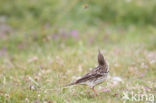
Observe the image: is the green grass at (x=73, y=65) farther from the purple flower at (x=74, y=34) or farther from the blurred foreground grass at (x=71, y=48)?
the purple flower at (x=74, y=34)

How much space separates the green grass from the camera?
6.11 m

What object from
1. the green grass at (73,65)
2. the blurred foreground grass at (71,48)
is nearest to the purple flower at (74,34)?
the blurred foreground grass at (71,48)

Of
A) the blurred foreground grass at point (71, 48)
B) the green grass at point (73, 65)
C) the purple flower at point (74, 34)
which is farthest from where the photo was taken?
the purple flower at point (74, 34)

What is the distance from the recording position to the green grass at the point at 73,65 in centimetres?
611

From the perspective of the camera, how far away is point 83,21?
1449 centimetres

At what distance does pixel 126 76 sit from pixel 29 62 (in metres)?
2.78

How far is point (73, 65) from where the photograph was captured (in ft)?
28.2

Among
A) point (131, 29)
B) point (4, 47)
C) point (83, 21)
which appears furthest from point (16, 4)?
point (131, 29)

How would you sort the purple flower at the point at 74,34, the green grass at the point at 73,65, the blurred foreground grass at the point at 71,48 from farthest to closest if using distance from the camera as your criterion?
the purple flower at the point at 74,34 < the blurred foreground grass at the point at 71,48 < the green grass at the point at 73,65

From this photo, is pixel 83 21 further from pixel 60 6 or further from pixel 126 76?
pixel 126 76

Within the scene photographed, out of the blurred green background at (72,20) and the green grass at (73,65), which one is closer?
the green grass at (73,65)

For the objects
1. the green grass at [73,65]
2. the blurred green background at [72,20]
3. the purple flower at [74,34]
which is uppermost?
the blurred green background at [72,20]

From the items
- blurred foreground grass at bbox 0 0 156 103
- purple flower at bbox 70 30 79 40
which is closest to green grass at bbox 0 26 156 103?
blurred foreground grass at bbox 0 0 156 103

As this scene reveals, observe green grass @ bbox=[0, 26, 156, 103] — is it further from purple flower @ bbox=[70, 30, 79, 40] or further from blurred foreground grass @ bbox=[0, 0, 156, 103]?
purple flower @ bbox=[70, 30, 79, 40]
